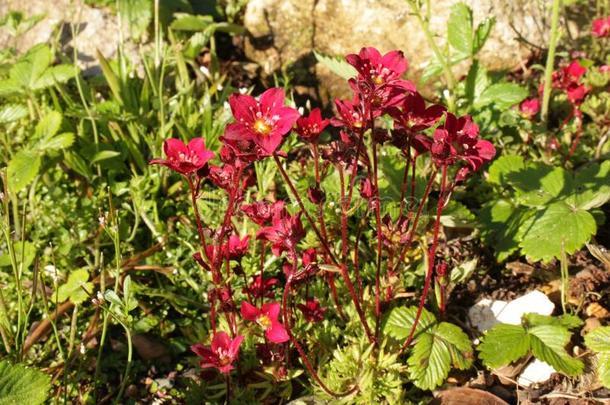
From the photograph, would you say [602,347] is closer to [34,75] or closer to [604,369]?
[604,369]

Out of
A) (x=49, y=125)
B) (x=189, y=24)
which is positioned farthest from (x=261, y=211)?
(x=189, y=24)

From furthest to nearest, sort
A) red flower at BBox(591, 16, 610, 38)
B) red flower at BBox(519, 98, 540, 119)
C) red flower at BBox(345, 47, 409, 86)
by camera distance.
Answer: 1. red flower at BBox(591, 16, 610, 38)
2. red flower at BBox(519, 98, 540, 119)
3. red flower at BBox(345, 47, 409, 86)

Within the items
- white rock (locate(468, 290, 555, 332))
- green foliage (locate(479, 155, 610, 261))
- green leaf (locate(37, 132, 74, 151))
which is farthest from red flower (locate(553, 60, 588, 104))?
green leaf (locate(37, 132, 74, 151))

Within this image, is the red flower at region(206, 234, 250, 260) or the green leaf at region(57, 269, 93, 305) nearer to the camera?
the red flower at region(206, 234, 250, 260)

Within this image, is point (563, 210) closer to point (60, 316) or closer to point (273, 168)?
point (273, 168)

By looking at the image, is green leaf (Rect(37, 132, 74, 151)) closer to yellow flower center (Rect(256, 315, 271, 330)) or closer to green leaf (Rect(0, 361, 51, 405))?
green leaf (Rect(0, 361, 51, 405))

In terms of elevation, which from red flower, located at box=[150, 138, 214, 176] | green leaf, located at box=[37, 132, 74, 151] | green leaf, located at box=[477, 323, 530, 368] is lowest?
green leaf, located at box=[477, 323, 530, 368]
